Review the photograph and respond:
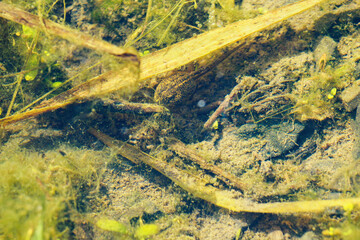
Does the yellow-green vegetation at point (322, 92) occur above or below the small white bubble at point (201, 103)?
above

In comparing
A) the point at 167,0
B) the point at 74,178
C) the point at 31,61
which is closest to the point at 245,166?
the point at 74,178

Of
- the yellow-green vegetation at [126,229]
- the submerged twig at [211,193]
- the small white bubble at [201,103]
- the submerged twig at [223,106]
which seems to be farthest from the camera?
the small white bubble at [201,103]

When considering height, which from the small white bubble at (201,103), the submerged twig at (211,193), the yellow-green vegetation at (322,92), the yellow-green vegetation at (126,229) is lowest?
the yellow-green vegetation at (126,229)

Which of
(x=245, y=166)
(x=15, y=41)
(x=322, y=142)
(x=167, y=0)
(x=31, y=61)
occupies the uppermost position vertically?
(x=167, y=0)

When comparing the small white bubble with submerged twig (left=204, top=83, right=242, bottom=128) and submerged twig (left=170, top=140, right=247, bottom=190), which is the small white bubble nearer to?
submerged twig (left=204, top=83, right=242, bottom=128)

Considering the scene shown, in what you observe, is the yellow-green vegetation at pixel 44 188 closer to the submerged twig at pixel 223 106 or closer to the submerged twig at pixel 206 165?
the submerged twig at pixel 206 165

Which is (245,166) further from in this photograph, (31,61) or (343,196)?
(31,61)

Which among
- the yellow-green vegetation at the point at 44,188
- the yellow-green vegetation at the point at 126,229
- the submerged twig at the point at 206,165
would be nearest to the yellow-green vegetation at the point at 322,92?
the submerged twig at the point at 206,165

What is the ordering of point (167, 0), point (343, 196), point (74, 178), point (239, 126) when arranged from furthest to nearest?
point (167, 0)
point (239, 126)
point (74, 178)
point (343, 196)
